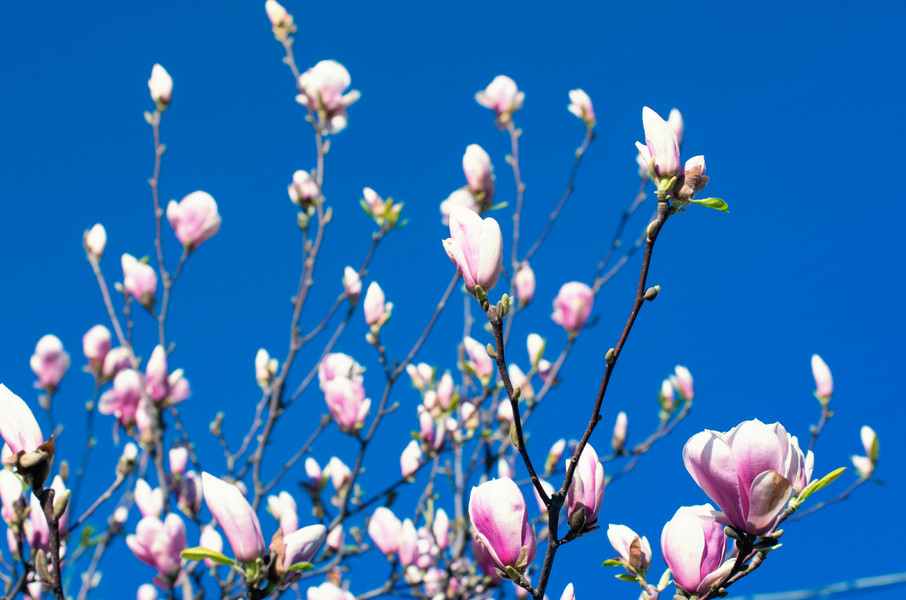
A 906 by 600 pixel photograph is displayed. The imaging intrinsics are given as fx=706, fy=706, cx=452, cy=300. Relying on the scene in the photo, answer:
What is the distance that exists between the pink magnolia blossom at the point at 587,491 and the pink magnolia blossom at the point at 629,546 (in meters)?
0.05

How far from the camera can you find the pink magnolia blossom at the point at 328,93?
2.38 m

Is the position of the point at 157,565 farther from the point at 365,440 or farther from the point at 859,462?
the point at 859,462

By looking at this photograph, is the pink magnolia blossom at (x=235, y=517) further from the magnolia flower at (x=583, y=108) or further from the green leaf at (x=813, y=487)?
the magnolia flower at (x=583, y=108)

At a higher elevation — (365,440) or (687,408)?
(687,408)

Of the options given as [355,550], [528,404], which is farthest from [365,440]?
[528,404]

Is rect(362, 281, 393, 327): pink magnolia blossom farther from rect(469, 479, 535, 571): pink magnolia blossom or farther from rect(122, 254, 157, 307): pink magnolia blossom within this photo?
rect(469, 479, 535, 571): pink magnolia blossom

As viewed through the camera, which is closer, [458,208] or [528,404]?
[458,208]

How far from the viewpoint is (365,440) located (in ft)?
6.82

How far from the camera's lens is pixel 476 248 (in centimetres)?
88

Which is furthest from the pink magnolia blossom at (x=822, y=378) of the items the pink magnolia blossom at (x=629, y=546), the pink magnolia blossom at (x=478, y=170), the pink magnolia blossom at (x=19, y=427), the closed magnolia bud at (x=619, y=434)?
the pink magnolia blossom at (x=19, y=427)

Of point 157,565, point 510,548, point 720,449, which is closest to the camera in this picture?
point 720,449

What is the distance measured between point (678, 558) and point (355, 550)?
1.33m

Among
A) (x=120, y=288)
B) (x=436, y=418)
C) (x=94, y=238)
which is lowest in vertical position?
(x=436, y=418)

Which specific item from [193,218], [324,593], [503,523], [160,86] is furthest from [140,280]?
[503,523]
